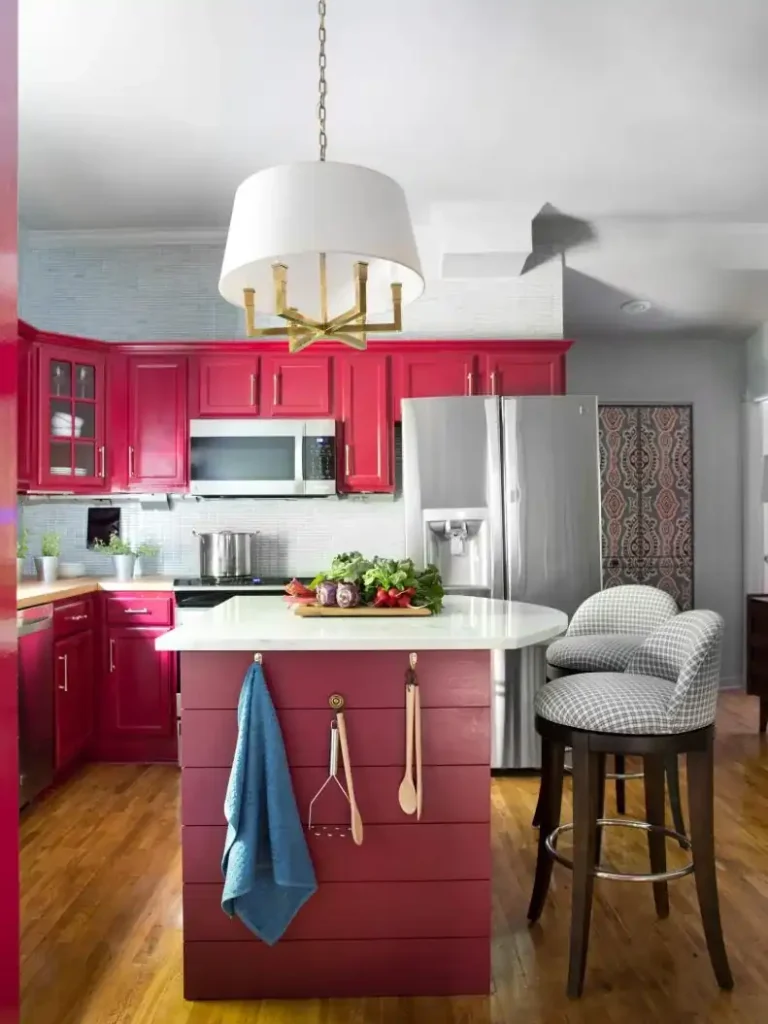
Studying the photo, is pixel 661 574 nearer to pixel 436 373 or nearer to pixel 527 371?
pixel 527 371

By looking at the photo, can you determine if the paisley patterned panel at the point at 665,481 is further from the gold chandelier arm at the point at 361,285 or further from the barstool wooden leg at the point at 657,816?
the gold chandelier arm at the point at 361,285

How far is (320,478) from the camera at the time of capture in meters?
4.50

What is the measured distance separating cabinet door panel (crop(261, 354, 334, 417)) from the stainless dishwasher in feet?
5.20

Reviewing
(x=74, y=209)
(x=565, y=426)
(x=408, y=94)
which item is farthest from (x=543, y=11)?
(x=74, y=209)

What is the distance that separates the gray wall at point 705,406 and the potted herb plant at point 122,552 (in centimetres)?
342

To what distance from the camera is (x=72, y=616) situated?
3967 mm

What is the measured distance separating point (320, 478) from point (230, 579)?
0.72m

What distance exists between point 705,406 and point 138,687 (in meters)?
4.61

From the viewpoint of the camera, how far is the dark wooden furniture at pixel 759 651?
4.96 m

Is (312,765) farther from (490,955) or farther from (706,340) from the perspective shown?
(706,340)

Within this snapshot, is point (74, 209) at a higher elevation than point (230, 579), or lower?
higher

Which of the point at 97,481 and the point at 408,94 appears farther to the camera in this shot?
the point at 97,481

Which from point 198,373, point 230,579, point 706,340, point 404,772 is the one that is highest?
point 706,340

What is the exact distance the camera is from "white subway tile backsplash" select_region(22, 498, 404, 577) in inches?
192
